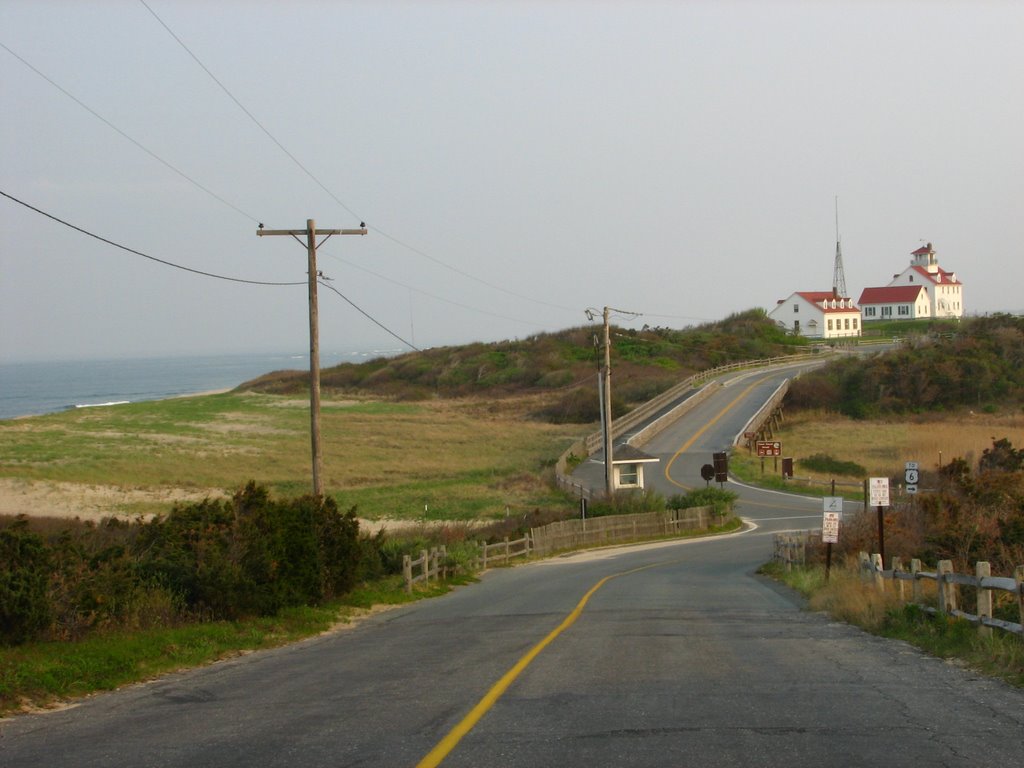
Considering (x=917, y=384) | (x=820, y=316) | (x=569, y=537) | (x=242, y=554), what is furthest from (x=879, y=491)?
(x=820, y=316)

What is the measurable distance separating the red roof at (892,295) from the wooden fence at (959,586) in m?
136

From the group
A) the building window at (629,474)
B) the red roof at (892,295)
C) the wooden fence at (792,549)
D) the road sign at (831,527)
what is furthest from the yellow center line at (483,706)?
the red roof at (892,295)

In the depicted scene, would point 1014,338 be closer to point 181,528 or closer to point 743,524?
point 743,524

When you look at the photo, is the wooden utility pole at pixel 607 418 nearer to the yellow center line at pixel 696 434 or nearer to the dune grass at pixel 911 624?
the yellow center line at pixel 696 434

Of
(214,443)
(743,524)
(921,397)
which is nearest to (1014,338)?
(921,397)

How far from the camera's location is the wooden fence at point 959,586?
10359 mm

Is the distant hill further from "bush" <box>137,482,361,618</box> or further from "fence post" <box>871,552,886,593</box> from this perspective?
"bush" <box>137,482,361,618</box>

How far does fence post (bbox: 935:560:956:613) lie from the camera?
495 inches

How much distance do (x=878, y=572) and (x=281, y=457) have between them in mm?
52477

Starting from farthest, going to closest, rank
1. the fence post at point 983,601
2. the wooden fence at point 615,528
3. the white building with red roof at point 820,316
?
the white building with red roof at point 820,316 < the wooden fence at point 615,528 < the fence post at point 983,601

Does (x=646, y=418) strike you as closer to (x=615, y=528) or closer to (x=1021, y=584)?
(x=615, y=528)

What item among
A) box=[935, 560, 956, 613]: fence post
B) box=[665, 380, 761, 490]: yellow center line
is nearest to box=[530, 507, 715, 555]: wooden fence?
box=[665, 380, 761, 490]: yellow center line

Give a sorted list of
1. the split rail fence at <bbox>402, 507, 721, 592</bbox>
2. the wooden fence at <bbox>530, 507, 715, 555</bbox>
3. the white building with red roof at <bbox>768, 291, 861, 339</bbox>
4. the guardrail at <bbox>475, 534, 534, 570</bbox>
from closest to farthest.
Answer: the split rail fence at <bbox>402, 507, 721, 592</bbox> < the guardrail at <bbox>475, 534, 534, 570</bbox> < the wooden fence at <bbox>530, 507, 715, 555</bbox> < the white building with red roof at <bbox>768, 291, 861, 339</bbox>

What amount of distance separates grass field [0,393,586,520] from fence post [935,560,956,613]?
3175 cm
